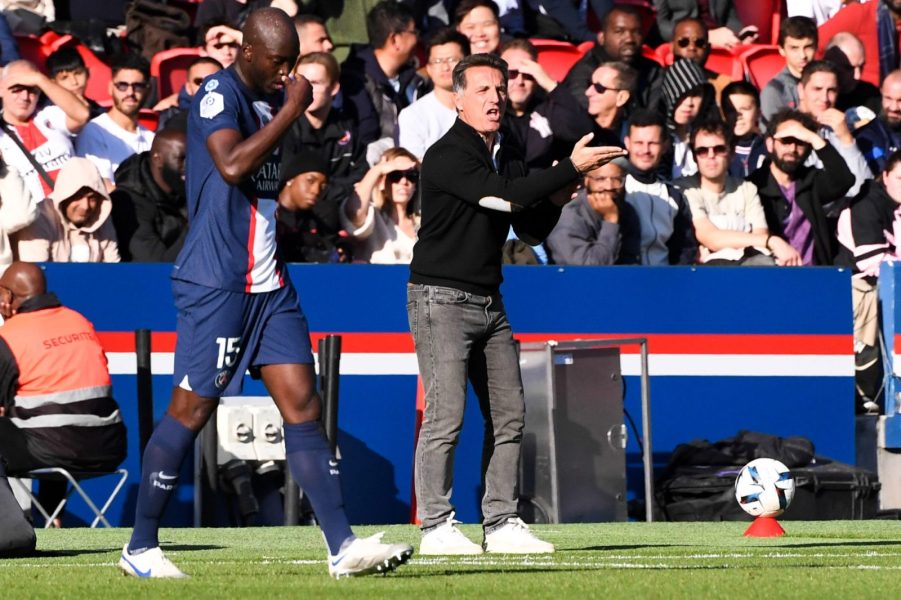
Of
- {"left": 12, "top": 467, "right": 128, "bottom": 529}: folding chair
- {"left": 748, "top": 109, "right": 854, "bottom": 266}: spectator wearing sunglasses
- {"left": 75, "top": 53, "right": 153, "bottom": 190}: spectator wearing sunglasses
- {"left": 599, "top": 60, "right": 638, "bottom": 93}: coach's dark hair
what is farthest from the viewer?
{"left": 599, "top": 60, "right": 638, "bottom": 93}: coach's dark hair

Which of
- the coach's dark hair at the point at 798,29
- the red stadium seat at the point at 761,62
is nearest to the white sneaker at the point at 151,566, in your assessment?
the coach's dark hair at the point at 798,29

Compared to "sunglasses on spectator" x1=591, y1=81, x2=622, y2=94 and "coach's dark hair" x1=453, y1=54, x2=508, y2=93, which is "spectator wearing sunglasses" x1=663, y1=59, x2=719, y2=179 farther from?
"coach's dark hair" x1=453, y1=54, x2=508, y2=93

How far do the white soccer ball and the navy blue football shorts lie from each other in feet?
12.9

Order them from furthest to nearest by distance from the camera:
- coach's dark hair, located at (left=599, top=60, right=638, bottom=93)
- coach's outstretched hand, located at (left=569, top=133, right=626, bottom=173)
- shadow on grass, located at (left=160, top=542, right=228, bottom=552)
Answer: coach's dark hair, located at (left=599, top=60, right=638, bottom=93), shadow on grass, located at (left=160, top=542, right=228, bottom=552), coach's outstretched hand, located at (left=569, top=133, right=626, bottom=173)

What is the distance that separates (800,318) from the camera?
1303 centimetres

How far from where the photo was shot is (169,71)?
1456 centimetres

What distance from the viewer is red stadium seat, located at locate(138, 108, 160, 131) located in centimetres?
1379

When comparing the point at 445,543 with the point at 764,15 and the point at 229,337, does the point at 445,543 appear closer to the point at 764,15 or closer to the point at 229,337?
the point at 229,337

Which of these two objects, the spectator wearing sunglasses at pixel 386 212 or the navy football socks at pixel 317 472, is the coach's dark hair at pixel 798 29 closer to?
the spectator wearing sunglasses at pixel 386 212

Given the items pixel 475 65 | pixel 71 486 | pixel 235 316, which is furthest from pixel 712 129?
pixel 235 316

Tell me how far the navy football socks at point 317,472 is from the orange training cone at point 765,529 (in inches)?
156

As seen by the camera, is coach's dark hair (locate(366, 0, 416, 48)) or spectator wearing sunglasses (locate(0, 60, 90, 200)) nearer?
spectator wearing sunglasses (locate(0, 60, 90, 200))

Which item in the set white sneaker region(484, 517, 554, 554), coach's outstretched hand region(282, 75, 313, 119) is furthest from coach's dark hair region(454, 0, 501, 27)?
coach's outstretched hand region(282, 75, 313, 119)

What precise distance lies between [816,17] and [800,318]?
5884mm
